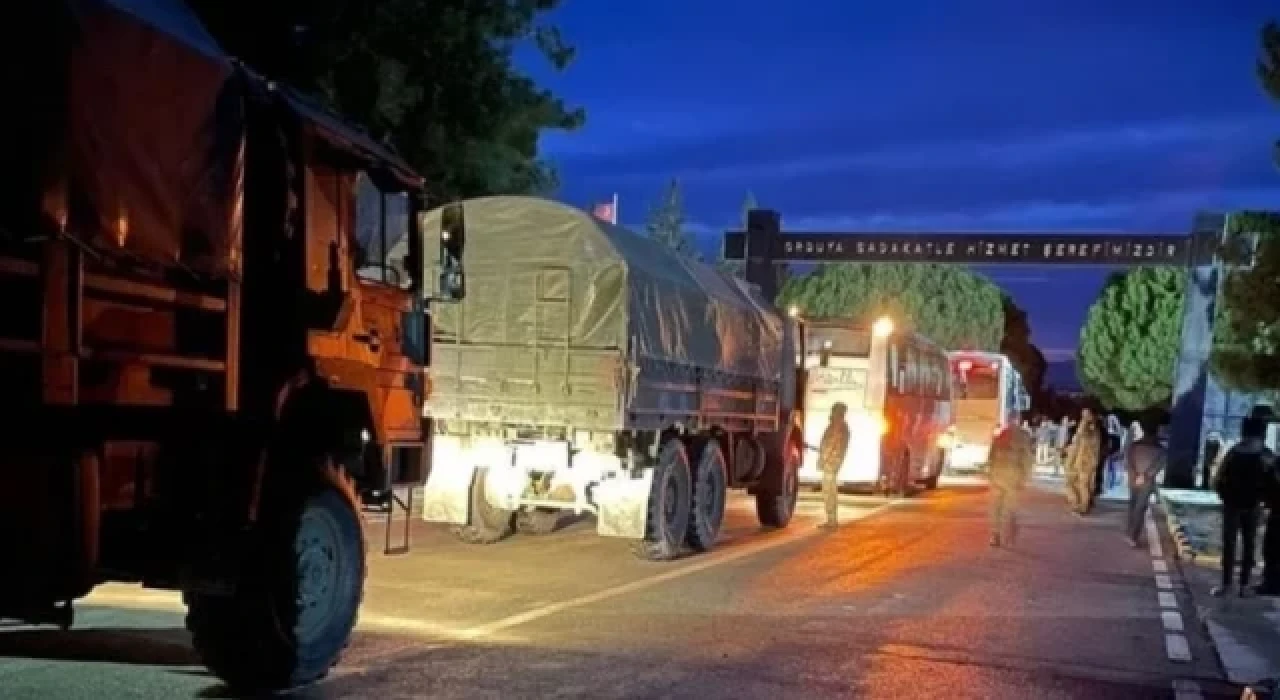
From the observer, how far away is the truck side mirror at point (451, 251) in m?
10.4

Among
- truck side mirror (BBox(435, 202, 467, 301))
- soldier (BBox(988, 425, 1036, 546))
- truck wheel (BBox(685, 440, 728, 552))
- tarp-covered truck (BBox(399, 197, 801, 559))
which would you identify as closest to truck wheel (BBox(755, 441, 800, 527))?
truck wheel (BBox(685, 440, 728, 552))

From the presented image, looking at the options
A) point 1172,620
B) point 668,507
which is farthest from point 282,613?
point 668,507

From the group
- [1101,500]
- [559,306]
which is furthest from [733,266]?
[559,306]

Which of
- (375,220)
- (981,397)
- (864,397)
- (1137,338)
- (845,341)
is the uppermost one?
(1137,338)

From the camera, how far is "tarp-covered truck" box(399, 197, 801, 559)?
49.8 ft

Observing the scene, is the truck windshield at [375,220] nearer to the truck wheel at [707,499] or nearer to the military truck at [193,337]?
the military truck at [193,337]

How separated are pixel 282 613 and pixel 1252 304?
13393 millimetres

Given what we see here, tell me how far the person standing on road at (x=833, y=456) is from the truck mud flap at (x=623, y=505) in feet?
21.0

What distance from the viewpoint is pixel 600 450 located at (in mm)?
15305

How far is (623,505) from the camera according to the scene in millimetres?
15422

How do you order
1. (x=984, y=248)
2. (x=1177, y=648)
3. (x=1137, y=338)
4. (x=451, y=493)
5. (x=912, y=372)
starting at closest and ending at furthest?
(x=1177, y=648), (x=451, y=493), (x=912, y=372), (x=984, y=248), (x=1137, y=338)

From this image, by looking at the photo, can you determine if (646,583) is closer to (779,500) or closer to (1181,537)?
(779,500)

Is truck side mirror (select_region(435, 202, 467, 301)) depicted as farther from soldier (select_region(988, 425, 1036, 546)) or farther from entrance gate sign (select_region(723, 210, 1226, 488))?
entrance gate sign (select_region(723, 210, 1226, 488))

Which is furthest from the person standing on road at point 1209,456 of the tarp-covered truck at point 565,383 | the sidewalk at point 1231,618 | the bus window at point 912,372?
the tarp-covered truck at point 565,383
